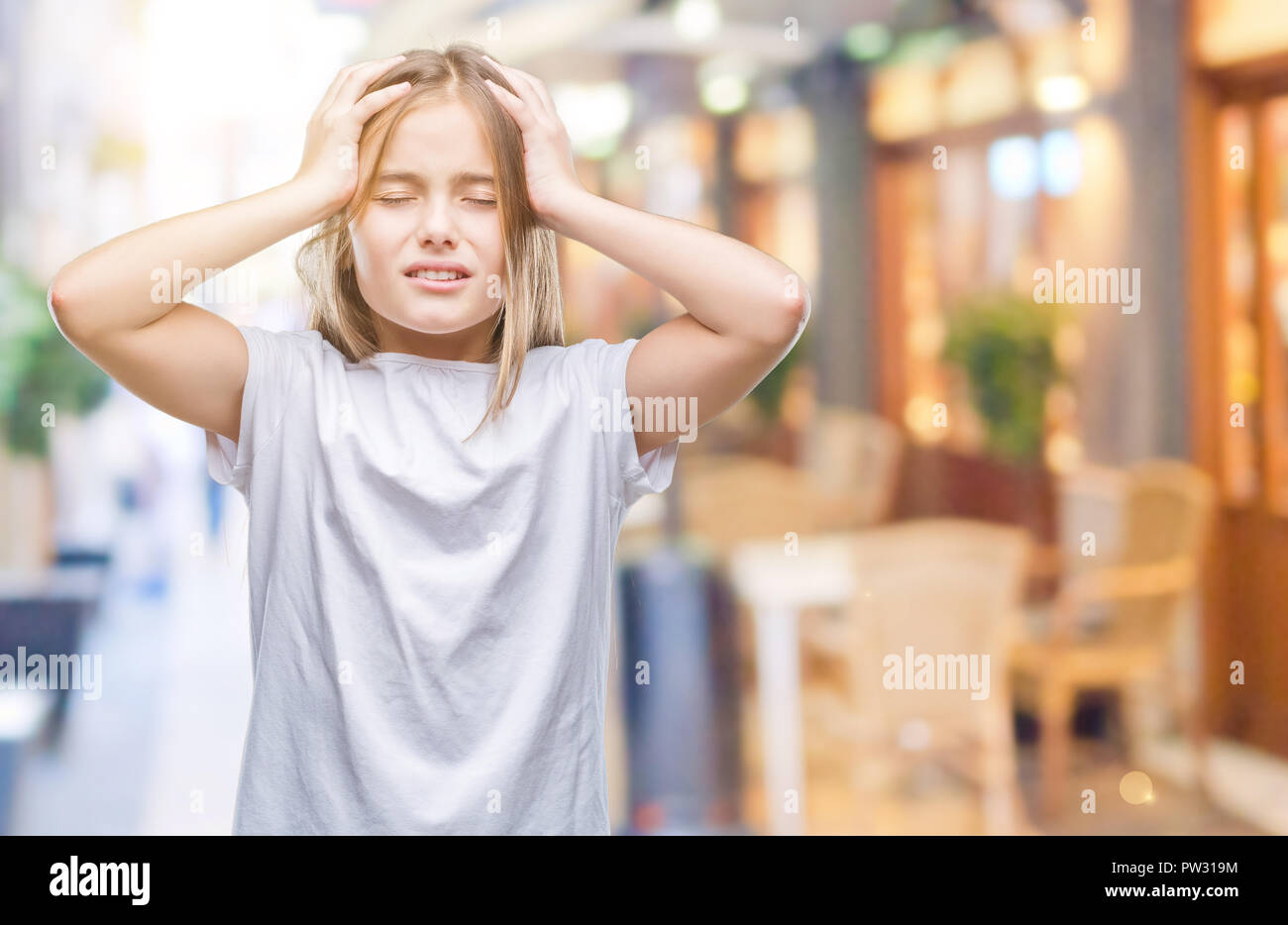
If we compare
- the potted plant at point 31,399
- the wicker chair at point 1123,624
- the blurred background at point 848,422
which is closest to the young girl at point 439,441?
the blurred background at point 848,422

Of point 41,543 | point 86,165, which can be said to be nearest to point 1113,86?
point 86,165

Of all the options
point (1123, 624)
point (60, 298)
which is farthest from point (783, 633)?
point (60, 298)

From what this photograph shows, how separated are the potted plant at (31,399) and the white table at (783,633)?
1.53 m

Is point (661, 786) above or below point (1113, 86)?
below

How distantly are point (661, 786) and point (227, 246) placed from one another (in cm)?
235

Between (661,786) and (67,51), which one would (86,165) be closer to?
(67,51)

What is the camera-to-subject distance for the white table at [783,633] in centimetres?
283

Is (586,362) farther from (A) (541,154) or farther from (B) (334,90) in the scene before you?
(B) (334,90)

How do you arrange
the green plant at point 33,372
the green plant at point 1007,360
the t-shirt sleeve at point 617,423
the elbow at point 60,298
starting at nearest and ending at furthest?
1. the elbow at point 60,298
2. the t-shirt sleeve at point 617,423
3. the green plant at point 33,372
4. the green plant at point 1007,360

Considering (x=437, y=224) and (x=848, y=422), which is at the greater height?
(x=848, y=422)

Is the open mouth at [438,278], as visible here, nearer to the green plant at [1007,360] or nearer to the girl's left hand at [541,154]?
the girl's left hand at [541,154]

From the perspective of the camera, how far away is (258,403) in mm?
885

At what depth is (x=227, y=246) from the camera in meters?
0.83

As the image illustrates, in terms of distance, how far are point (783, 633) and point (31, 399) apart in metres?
1.75
